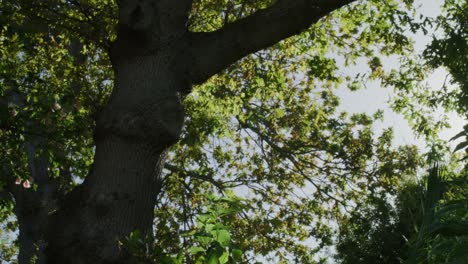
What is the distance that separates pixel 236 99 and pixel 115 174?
625cm

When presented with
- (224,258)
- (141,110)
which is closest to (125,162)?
(141,110)

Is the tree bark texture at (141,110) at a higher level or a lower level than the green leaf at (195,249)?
higher

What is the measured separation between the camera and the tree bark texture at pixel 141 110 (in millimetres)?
4734

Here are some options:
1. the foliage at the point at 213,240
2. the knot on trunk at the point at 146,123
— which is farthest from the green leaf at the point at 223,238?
the knot on trunk at the point at 146,123

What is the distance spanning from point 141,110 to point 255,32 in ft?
4.72

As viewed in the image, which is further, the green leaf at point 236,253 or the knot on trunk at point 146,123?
the knot on trunk at point 146,123

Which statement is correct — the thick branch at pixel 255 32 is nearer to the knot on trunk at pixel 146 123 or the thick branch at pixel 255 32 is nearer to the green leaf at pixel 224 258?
the knot on trunk at pixel 146 123

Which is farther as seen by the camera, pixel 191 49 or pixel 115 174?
pixel 191 49

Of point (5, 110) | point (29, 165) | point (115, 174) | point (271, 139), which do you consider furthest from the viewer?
point (271, 139)

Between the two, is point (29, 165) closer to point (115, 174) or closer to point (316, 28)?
point (316, 28)

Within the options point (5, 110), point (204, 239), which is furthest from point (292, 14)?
point (5, 110)

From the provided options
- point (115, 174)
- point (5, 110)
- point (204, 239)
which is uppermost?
point (5, 110)

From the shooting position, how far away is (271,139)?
12.6 meters

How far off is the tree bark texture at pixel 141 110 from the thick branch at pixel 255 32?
0.03 feet
